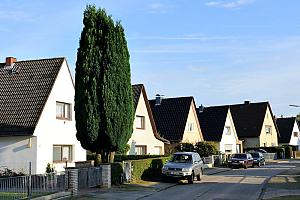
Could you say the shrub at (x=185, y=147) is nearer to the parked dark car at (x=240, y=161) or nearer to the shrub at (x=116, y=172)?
the parked dark car at (x=240, y=161)

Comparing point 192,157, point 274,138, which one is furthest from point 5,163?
point 274,138

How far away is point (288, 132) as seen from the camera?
282 feet

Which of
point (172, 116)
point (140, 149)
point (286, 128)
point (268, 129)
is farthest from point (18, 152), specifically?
point (286, 128)

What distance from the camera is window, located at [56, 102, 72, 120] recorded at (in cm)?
3080

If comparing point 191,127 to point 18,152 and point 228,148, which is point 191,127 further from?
point 18,152

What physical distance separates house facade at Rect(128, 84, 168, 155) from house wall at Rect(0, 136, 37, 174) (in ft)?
44.5

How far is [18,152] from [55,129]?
292 cm

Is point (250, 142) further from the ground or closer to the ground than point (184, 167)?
further from the ground

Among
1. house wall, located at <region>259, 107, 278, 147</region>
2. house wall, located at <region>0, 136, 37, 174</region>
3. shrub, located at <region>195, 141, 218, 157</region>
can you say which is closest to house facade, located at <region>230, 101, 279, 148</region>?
house wall, located at <region>259, 107, 278, 147</region>

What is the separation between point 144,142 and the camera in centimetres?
4228

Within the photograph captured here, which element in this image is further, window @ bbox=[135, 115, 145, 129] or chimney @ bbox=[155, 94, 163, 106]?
chimney @ bbox=[155, 94, 163, 106]

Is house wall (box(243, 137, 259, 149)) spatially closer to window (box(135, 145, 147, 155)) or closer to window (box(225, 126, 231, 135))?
window (box(225, 126, 231, 135))

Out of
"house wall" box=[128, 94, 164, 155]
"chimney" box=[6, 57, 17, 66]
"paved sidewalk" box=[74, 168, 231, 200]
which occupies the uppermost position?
"chimney" box=[6, 57, 17, 66]

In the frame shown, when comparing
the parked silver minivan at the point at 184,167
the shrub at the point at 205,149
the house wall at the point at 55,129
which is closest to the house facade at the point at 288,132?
the shrub at the point at 205,149
